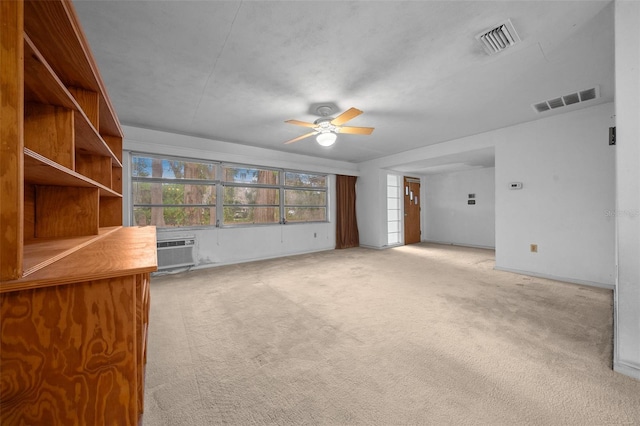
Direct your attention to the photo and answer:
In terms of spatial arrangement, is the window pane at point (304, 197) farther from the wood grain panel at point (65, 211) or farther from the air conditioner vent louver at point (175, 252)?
the wood grain panel at point (65, 211)

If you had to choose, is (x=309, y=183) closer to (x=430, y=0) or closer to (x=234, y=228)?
(x=234, y=228)

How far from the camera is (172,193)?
4.34 m

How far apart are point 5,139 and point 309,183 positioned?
18.3ft

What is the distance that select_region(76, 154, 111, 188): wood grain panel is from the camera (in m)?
2.24

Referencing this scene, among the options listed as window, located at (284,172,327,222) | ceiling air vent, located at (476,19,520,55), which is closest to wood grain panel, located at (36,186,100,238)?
ceiling air vent, located at (476,19,520,55)

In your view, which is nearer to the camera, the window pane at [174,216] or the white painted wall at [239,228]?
the white painted wall at [239,228]

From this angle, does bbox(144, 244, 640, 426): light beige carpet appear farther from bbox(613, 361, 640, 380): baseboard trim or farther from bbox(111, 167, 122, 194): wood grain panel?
bbox(111, 167, 122, 194): wood grain panel

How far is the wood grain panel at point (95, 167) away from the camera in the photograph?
2.24 meters

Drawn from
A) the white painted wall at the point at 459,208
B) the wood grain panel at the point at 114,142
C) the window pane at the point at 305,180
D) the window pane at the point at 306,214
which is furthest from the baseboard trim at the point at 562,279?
the wood grain panel at the point at 114,142

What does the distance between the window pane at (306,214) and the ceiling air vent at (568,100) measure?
4.43m

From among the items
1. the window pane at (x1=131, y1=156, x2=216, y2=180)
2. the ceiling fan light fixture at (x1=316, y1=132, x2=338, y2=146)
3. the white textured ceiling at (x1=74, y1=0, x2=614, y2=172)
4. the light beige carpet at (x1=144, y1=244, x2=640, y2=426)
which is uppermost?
the white textured ceiling at (x1=74, y1=0, x2=614, y2=172)

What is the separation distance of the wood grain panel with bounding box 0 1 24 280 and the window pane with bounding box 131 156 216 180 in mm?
3864

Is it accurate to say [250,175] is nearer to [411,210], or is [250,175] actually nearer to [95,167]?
[95,167]

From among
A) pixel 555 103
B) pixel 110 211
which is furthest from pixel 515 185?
pixel 110 211
